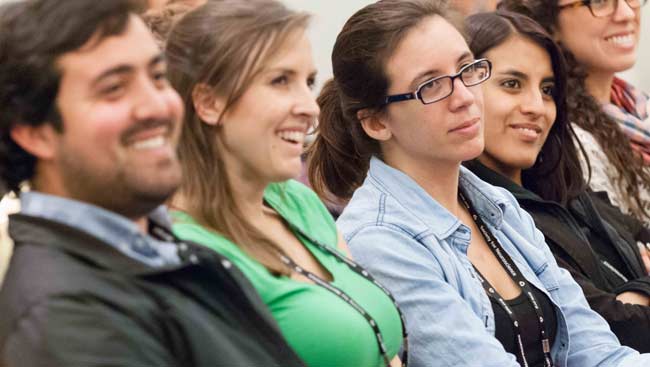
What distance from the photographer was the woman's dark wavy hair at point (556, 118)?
117 inches

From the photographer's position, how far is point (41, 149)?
4.94ft

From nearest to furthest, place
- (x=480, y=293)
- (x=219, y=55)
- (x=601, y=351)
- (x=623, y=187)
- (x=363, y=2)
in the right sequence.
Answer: (x=219, y=55), (x=480, y=293), (x=601, y=351), (x=623, y=187), (x=363, y=2)

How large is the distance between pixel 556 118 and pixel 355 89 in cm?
82

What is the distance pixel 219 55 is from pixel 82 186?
1.64 ft

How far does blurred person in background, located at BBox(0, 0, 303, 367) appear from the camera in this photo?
4.67 feet

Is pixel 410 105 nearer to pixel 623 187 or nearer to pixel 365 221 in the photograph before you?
pixel 365 221

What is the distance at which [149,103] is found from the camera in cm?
153

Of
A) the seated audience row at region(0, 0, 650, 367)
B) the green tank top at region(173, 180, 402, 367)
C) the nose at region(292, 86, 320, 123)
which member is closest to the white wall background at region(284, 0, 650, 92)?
the seated audience row at region(0, 0, 650, 367)

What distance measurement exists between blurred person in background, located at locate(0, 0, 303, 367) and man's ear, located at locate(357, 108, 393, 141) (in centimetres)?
95

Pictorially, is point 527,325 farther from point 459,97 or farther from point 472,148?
point 459,97

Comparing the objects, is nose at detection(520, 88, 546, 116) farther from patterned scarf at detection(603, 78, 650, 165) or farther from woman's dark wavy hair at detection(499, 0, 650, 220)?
patterned scarf at detection(603, 78, 650, 165)

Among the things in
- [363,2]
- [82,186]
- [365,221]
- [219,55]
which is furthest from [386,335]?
[363,2]

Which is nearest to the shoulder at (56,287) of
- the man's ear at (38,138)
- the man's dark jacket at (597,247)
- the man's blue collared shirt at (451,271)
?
the man's ear at (38,138)

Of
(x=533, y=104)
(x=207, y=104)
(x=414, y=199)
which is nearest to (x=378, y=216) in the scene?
(x=414, y=199)
